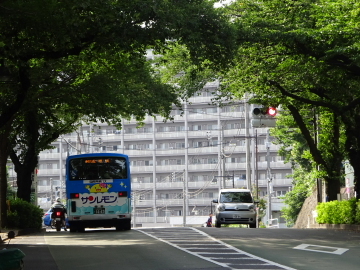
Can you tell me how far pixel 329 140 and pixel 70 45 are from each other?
19.7 m

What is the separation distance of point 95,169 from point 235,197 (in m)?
8.72

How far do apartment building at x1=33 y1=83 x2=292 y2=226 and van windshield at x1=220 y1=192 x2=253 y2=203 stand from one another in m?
52.7

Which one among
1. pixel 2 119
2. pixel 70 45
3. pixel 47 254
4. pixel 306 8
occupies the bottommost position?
pixel 47 254

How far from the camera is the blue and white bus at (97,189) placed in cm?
2825

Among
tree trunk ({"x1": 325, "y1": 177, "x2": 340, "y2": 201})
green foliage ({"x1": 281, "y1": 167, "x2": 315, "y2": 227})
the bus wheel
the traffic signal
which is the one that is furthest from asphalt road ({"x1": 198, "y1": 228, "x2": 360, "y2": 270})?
green foliage ({"x1": 281, "y1": 167, "x2": 315, "y2": 227})

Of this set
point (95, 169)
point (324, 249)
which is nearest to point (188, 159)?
point (95, 169)

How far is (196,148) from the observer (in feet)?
299

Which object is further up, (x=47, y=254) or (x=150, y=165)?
(x=150, y=165)

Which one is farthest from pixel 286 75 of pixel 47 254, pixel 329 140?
pixel 47 254

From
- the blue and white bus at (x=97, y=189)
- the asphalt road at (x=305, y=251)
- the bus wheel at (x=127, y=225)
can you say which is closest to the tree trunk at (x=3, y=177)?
the blue and white bus at (x=97, y=189)

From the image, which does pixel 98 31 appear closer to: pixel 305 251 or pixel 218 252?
pixel 218 252

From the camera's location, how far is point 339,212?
98.3 feet

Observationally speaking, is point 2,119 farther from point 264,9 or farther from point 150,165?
point 150,165

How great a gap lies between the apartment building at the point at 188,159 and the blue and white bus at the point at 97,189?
193 ft
